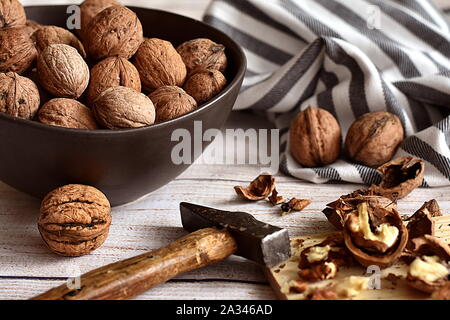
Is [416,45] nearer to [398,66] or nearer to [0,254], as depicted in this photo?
[398,66]

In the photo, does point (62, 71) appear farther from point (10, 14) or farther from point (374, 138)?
point (374, 138)

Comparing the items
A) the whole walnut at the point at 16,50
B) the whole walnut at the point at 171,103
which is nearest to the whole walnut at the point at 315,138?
the whole walnut at the point at 171,103

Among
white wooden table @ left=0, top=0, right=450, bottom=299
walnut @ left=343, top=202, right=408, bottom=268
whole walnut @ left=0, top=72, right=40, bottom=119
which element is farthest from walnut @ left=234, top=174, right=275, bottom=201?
whole walnut @ left=0, top=72, right=40, bottom=119

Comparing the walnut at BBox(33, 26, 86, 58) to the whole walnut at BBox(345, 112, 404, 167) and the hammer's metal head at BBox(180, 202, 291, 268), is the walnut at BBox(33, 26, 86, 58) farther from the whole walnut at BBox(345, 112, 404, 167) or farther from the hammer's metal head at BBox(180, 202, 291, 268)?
the whole walnut at BBox(345, 112, 404, 167)

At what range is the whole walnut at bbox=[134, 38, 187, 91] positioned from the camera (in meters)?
1.32

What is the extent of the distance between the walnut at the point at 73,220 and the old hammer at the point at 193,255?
0.36 ft

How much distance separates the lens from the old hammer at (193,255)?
1.02 m

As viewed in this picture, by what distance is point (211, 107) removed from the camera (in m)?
1.25

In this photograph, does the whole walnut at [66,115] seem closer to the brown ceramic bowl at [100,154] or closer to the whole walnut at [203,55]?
the brown ceramic bowl at [100,154]

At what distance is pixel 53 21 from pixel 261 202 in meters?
0.67

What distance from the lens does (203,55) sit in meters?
1.40

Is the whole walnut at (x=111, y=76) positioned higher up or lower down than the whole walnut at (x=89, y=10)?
lower down

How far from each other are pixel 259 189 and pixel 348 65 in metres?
0.45

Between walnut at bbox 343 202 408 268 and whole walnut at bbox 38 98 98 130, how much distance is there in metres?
0.52
